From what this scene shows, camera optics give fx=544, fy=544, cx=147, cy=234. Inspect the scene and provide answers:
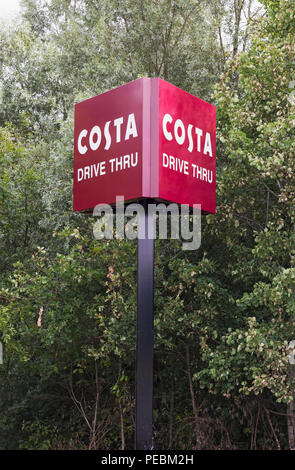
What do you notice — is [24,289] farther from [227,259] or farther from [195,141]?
[195,141]

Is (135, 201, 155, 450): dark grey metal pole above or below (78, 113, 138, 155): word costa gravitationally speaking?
below

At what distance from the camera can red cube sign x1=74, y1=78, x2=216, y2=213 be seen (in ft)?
19.7

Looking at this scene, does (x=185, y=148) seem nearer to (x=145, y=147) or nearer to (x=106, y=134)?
(x=145, y=147)

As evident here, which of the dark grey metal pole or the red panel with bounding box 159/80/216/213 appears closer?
the dark grey metal pole

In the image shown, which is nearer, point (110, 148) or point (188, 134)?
point (110, 148)

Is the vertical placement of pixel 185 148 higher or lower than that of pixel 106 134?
lower

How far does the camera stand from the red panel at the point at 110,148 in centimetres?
606

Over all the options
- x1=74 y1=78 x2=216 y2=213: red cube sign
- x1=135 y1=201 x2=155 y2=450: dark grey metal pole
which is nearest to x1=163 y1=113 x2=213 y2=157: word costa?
x1=74 y1=78 x2=216 y2=213: red cube sign

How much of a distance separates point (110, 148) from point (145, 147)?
1.69ft

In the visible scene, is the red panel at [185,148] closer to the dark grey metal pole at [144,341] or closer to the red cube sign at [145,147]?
the red cube sign at [145,147]

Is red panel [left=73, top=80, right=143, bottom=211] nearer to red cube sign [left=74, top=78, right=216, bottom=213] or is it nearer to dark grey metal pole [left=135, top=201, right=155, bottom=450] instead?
red cube sign [left=74, top=78, right=216, bottom=213]

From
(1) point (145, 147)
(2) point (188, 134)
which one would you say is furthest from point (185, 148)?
(1) point (145, 147)

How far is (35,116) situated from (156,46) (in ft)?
13.3

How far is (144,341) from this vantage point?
19.6ft
